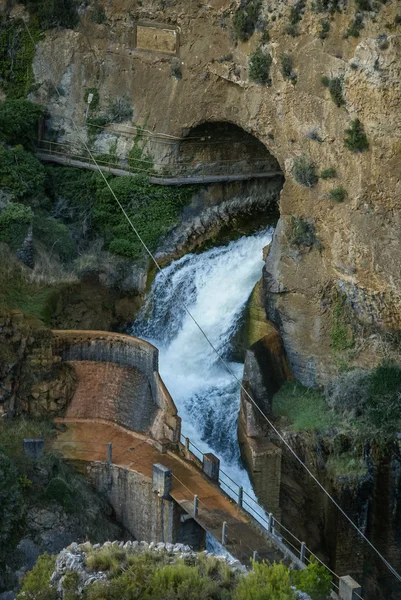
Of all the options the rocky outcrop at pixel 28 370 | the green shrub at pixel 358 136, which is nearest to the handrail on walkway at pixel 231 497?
the rocky outcrop at pixel 28 370

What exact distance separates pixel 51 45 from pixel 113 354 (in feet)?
44.8

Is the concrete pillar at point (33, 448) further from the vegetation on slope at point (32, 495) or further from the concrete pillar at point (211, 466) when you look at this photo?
the concrete pillar at point (211, 466)

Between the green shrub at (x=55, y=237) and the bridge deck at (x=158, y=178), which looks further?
the bridge deck at (x=158, y=178)

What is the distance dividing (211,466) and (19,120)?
15790 millimetres

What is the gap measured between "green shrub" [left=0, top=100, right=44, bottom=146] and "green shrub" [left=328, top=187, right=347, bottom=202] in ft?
38.7

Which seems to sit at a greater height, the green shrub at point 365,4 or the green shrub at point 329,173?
the green shrub at point 365,4

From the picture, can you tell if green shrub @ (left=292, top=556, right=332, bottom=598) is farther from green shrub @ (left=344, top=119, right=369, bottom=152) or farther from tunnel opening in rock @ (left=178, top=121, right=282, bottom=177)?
tunnel opening in rock @ (left=178, top=121, right=282, bottom=177)

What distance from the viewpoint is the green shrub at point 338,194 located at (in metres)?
40.6

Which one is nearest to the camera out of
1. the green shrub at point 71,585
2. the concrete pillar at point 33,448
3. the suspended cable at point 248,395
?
the green shrub at point 71,585

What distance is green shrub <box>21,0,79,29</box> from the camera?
156ft

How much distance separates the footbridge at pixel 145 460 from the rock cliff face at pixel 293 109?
5.67 m

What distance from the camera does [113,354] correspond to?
131ft

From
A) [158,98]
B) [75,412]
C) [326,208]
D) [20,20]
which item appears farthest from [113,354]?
[20,20]

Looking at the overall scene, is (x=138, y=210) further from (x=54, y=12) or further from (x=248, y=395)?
(x=248, y=395)
